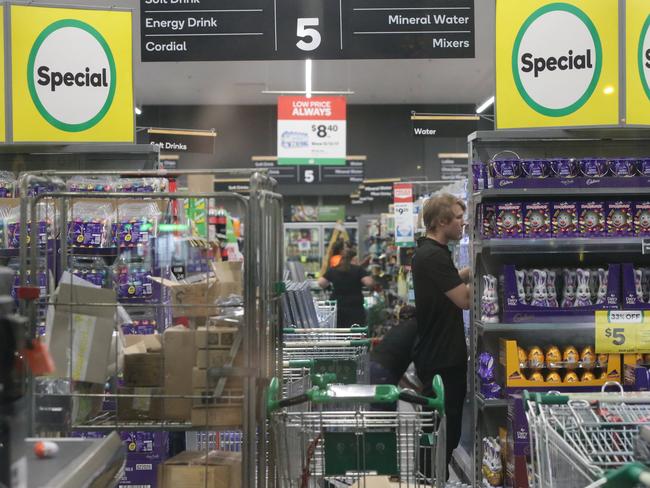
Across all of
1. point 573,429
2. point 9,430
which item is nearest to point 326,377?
point 573,429

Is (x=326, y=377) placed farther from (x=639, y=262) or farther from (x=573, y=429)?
(x=639, y=262)

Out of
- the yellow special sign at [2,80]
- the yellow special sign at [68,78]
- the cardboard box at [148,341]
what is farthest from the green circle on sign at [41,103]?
the cardboard box at [148,341]

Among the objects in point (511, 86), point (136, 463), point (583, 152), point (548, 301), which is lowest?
point (136, 463)

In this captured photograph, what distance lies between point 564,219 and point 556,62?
97 centimetres

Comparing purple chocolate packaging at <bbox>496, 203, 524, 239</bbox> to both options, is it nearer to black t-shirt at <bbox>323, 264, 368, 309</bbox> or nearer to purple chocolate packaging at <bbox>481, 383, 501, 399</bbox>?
purple chocolate packaging at <bbox>481, 383, 501, 399</bbox>

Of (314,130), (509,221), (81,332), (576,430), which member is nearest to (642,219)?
(509,221)

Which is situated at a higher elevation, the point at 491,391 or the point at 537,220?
the point at 537,220

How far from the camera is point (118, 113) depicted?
429cm

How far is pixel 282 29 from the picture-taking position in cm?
499

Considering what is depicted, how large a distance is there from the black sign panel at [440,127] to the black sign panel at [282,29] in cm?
556

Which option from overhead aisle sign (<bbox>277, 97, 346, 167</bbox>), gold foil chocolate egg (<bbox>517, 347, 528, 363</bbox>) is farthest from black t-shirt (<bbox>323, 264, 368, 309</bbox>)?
gold foil chocolate egg (<bbox>517, 347, 528, 363</bbox>)

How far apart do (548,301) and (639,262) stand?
33.5 inches

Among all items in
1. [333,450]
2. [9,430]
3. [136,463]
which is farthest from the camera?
[136,463]

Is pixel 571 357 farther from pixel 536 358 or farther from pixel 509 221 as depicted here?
pixel 509 221
